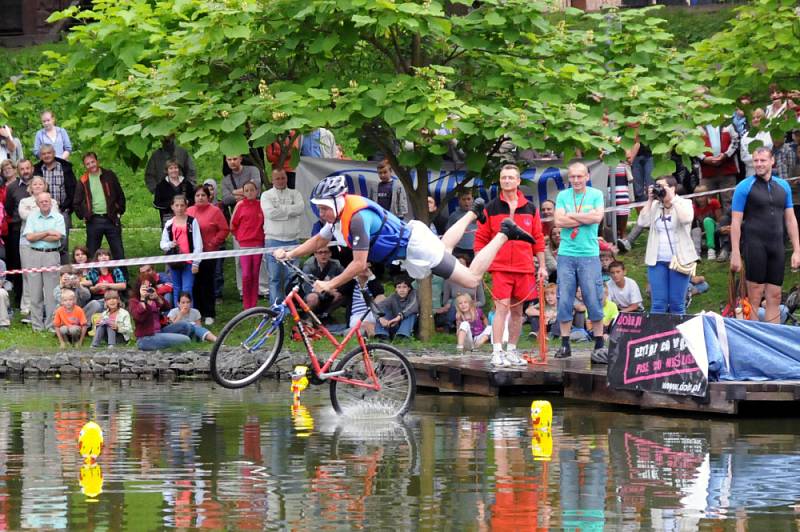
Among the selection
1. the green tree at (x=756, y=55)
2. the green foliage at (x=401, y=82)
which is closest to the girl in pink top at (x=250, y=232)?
the green foliage at (x=401, y=82)

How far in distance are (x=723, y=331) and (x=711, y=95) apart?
896 centimetres

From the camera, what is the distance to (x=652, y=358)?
16.9 meters

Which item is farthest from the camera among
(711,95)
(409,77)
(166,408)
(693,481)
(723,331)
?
(711,95)

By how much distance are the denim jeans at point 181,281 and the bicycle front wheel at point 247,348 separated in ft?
28.6

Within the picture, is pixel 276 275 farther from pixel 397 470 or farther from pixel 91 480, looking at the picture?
pixel 91 480

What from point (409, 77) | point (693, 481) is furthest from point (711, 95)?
point (693, 481)

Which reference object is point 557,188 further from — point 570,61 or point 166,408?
point 166,408

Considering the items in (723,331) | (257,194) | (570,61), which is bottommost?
(723,331)

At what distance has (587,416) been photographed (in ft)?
55.4

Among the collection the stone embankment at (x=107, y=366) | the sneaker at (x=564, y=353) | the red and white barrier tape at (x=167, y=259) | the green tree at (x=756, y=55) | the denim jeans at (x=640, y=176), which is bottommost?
the stone embankment at (x=107, y=366)

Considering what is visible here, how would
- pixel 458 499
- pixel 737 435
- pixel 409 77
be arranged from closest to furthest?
pixel 458 499, pixel 737 435, pixel 409 77

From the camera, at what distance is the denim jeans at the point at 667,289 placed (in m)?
19.2

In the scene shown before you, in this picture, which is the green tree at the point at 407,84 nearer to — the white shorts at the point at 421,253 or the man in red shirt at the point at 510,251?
the man in red shirt at the point at 510,251

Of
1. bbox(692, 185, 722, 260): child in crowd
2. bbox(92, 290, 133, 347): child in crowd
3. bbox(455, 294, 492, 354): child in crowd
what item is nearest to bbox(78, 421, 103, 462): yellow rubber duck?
bbox(455, 294, 492, 354): child in crowd
